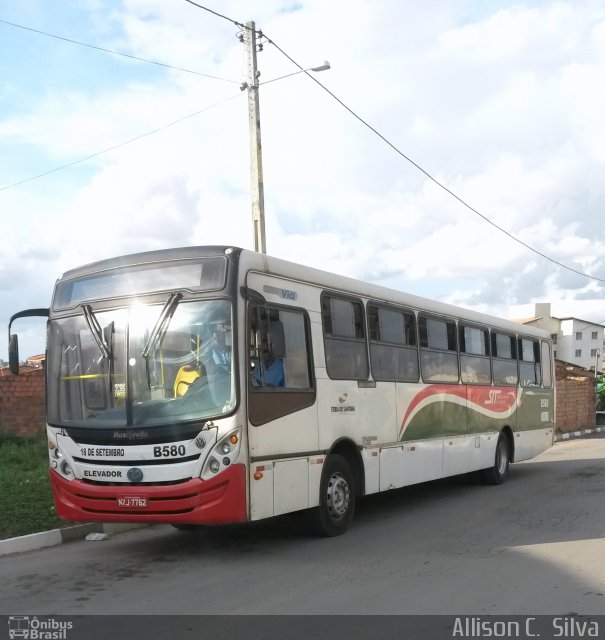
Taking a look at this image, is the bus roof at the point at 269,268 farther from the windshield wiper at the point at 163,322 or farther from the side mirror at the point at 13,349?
the side mirror at the point at 13,349

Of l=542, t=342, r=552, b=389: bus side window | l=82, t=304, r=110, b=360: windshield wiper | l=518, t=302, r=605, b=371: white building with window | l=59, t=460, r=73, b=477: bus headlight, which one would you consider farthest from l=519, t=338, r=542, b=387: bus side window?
l=518, t=302, r=605, b=371: white building with window

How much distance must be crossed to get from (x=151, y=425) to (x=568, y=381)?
25.8 metres

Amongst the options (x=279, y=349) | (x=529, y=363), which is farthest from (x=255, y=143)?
(x=279, y=349)

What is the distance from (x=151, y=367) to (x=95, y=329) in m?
0.84

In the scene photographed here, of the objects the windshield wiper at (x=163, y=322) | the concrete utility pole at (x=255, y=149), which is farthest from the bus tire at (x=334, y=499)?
the concrete utility pole at (x=255, y=149)

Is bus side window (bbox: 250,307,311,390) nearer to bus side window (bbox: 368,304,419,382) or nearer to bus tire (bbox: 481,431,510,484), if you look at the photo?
bus side window (bbox: 368,304,419,382)

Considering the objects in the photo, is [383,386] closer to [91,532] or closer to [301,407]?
[301,407]

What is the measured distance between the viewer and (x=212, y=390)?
7320 millimetres

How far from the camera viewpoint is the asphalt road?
5.93m

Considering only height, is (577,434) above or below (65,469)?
below

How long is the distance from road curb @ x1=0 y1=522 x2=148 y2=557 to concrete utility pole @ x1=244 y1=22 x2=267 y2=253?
246 inches

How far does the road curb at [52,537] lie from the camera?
8.41m
